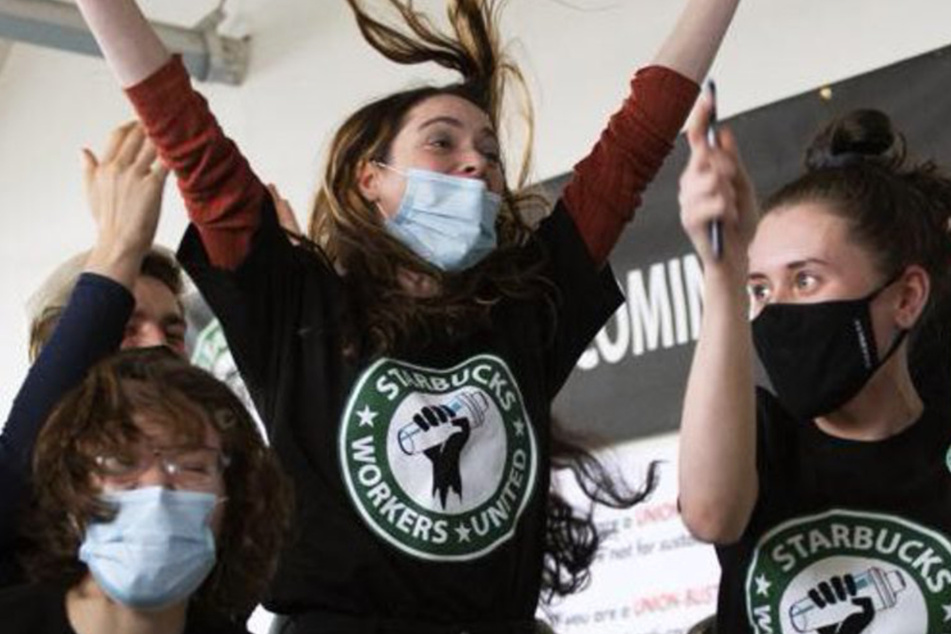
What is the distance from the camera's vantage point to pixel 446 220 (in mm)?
2123

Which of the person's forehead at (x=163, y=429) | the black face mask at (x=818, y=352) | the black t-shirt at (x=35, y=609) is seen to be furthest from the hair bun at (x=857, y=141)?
the black t-shirt at (x=35, y=609)

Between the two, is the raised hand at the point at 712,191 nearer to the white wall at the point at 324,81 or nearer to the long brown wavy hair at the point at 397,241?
the long brown wavy hair at the point at 397,241

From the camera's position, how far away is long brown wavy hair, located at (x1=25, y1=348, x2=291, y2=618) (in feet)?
6.12

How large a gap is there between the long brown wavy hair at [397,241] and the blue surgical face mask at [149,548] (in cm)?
31

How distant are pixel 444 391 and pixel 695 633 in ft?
1.40

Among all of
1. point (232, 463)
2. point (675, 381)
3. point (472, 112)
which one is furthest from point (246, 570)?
point (675, 381)

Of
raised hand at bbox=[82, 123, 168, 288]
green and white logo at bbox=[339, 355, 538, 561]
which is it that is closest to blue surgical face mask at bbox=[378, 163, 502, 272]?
green and white logo at bbox=[339, 355, 538, 561]

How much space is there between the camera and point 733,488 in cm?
196

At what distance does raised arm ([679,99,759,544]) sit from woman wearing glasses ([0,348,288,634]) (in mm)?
375

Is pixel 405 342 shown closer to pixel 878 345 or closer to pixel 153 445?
pixel 153 445

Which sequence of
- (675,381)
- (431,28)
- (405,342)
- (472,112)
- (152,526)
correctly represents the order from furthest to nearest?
(675,381)
(431,28)
(472,112)
(405,342)
(152,526)

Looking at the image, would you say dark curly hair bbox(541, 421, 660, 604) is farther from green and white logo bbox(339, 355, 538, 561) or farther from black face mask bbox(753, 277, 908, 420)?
black face mask bbox(753, 277, 908, 420)

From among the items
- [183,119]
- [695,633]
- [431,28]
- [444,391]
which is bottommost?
[695,633]

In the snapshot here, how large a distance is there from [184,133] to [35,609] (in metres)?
0.48
